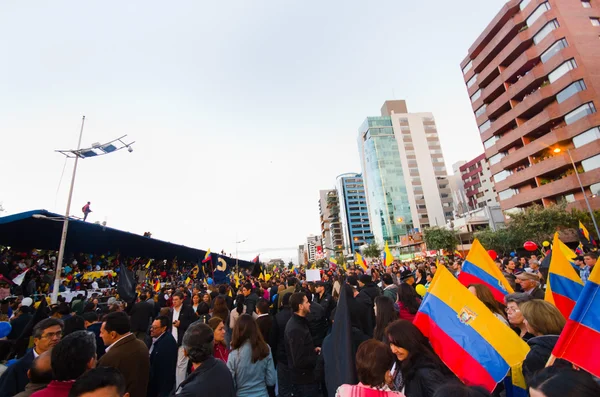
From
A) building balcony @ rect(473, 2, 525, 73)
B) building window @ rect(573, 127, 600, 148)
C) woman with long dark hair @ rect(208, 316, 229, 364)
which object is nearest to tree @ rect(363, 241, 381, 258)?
building balcony @ rect(473, 2, 525, 73)

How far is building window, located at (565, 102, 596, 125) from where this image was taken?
3100 centimetres

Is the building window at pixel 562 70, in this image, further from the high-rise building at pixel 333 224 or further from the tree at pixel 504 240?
the high-rise building at pixel 333 224

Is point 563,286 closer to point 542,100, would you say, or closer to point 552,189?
point 552,189

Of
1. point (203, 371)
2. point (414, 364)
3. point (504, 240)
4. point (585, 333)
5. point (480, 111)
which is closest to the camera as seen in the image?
point (585, 333)

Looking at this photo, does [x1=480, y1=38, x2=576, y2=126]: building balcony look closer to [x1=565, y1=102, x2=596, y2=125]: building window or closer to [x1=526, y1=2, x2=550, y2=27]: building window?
[x1=526, y1=2, x2=550, y2=27]: building window

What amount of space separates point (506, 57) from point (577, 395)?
52.8m

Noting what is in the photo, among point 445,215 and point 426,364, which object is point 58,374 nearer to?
point 426,364

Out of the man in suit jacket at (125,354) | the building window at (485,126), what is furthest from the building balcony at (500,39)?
the man in suit jacket at (125,354)

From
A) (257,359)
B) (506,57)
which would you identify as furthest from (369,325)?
(506,57)

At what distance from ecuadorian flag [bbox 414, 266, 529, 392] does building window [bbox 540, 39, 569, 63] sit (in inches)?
1851

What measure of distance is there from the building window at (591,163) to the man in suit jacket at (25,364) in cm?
4391

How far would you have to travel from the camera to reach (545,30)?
118 feet

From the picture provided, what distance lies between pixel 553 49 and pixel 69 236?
52.1m

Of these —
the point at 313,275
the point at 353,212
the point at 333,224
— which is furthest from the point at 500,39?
the point at 333,224
